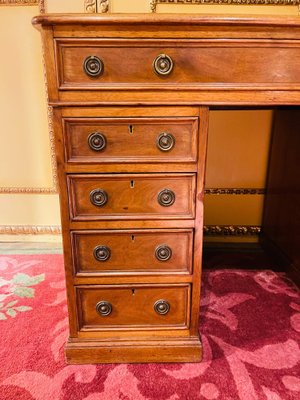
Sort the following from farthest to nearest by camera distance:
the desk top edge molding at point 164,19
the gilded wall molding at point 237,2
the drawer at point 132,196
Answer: the gilded wall molding at point 237,2 < the drawer at point 132,196 < the desk top edge molding at point 164,19

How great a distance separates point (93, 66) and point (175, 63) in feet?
0.66

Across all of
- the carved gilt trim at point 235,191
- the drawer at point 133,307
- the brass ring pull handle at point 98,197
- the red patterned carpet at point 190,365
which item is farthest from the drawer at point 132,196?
the carved gilt trim at point 235,191

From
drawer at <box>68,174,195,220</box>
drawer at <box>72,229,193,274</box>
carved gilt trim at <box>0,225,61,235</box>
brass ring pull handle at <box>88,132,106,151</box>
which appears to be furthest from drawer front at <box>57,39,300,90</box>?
carved gilt trim at <box>0,225,61,235</box>

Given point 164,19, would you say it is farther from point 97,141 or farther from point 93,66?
point 97,141

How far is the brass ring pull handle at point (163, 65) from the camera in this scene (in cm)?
77

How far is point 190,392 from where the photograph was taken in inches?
34.0

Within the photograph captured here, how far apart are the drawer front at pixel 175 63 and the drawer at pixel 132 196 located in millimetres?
237

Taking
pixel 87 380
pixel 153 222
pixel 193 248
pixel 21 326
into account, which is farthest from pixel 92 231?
pixel 21 326

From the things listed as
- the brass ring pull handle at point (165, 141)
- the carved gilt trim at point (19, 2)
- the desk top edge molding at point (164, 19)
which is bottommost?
the brass ring pull handle at point (165, 141)

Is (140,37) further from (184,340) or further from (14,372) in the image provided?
(14,372)

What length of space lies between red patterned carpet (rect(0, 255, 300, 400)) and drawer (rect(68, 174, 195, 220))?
1.54ft

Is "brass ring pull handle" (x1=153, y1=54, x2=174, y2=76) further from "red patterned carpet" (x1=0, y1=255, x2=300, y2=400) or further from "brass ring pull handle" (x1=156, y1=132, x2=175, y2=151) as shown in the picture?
"red patterned carpet" (x1=0, y1=255, x2=300, y2=400)

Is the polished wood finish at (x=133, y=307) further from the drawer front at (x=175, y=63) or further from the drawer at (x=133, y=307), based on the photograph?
the drawer front at (x=175, y=63)

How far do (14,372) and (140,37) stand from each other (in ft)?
3.26
